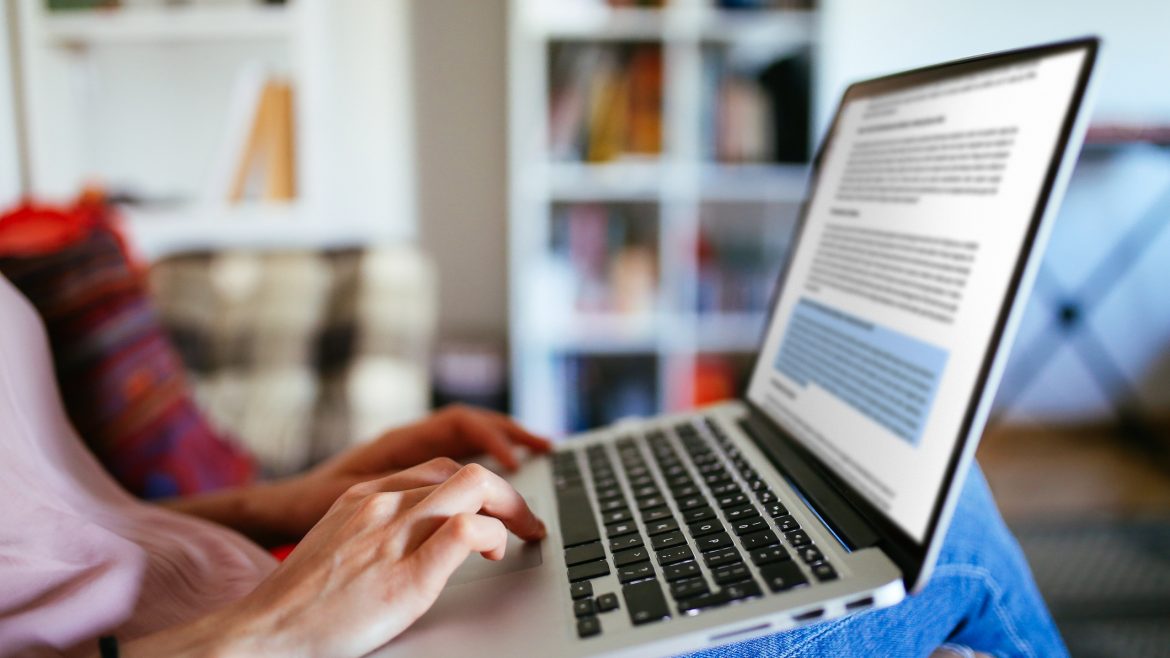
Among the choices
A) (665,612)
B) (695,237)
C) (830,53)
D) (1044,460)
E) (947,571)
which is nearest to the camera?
(665,612)

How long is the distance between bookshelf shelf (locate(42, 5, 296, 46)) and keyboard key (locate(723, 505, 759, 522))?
6.64 ft

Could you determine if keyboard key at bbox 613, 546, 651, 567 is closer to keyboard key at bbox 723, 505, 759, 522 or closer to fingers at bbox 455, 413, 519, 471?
keyboard key at bbox 723, 505, 759, 522

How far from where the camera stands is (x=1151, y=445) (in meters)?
2.52

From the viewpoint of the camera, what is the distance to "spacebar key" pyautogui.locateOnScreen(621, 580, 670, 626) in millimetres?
403

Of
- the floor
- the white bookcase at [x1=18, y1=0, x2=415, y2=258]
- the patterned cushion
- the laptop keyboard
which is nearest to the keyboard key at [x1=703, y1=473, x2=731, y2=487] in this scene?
the laptop keyboard

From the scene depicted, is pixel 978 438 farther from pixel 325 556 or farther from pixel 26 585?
pixel 26 585

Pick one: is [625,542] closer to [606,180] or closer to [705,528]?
[705,528]

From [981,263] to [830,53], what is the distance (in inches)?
71.5

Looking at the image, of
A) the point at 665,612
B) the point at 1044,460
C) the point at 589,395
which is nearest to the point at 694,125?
the point at 589,395

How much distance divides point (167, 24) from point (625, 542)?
2.10 m

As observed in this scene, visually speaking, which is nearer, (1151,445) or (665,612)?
(665,612)

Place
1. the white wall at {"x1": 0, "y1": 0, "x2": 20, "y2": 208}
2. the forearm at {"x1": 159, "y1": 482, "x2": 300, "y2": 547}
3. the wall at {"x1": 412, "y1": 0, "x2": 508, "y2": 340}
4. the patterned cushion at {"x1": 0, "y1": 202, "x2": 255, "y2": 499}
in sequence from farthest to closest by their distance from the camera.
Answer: the wall at {"x1": 412, "y1": 0, "x2": 508, "y2": 340}, the white wall at {"x1": 0, "y1": 0, "x2": 20, "y2": 208}, the patterned cushion at {"x1": 0, "y1": 202, "x2": 255, "y2": 499}, the forearm at {"x1": 159, "y1": 482, "x2": 300, "y2": 547}

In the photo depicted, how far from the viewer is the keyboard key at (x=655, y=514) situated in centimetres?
53

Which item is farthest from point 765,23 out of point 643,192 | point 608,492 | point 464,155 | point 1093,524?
point 608,492
